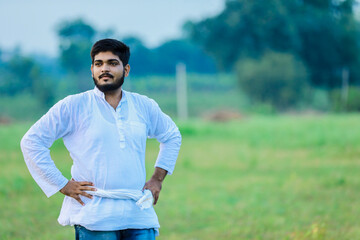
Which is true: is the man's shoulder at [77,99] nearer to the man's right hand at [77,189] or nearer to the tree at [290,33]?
the man's right hand at [77,189]

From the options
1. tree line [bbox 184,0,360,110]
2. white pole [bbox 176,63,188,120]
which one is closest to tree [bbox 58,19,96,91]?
white pole [bbox 176,63,188,120]

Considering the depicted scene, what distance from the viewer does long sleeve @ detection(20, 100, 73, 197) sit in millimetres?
2914

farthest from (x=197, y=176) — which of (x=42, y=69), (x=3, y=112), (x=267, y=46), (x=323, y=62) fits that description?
(x=323, y=62)

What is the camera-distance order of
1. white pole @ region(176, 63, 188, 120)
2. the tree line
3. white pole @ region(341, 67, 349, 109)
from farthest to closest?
white pole @ region(341, 67, 349, 109) → the tree line → white pole @ region(176, 63, 188, 120)

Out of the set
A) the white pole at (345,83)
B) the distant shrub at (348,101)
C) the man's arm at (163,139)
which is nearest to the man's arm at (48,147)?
the man's arm at (163,139)

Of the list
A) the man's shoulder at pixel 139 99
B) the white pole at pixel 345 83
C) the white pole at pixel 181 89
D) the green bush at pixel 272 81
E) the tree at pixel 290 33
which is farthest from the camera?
the tree at pixel 290 33

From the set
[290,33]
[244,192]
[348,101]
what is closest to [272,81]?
[290,33]

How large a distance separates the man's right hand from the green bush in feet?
104

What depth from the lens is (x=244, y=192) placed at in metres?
8.51

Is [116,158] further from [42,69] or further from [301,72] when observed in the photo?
[301,72]

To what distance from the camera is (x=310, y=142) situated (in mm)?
14492

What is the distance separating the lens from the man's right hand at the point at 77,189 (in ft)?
9.61

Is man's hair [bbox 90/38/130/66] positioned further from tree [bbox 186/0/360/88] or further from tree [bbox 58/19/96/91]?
tree [bbox 186/0/360/88]

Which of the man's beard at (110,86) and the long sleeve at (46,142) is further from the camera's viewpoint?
the man's beard at (110,86)
